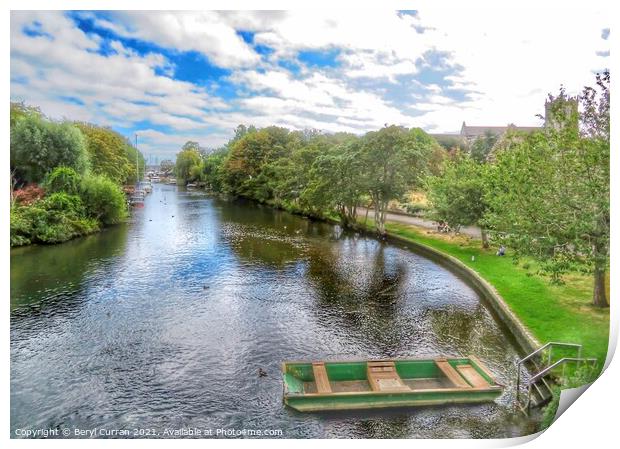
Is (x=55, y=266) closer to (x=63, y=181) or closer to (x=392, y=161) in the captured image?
(x=63, y=181)

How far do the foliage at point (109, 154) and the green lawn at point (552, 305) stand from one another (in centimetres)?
1731

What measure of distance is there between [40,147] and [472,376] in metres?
11.5

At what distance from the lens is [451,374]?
21.6 ft

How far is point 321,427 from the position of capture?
5.75 metres

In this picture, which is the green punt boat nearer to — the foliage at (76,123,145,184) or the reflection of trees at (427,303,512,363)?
the reflection of trees at (427,303,512,363)

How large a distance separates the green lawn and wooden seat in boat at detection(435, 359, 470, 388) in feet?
4.88

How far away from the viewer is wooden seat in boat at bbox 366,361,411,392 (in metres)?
6.21

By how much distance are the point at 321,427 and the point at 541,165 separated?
5.30 metres

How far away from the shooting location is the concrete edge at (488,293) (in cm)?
735

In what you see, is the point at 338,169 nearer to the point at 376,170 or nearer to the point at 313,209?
the point at 376,170

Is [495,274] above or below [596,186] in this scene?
below

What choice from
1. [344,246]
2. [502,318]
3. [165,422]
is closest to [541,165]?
[502,318]

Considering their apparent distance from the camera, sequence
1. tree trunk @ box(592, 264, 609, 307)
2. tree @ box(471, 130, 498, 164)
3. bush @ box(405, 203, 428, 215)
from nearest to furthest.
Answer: tree trunk @ box(592, 264, 609, 307) < bush @ box(405, 203, 428, 215) < tree @ box(471, 130, 498, 164)

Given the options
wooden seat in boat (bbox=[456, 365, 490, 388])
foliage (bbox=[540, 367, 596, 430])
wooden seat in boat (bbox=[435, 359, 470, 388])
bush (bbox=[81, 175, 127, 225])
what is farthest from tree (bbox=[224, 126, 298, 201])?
foliage (bbox=[540, 367, 596, 430])
